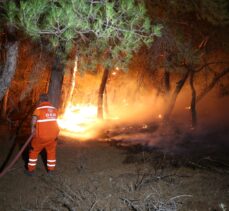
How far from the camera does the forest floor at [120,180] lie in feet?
18.9

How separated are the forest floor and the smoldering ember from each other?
0.02m

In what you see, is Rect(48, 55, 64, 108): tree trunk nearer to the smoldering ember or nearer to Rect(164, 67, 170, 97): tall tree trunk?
the smoldering ember

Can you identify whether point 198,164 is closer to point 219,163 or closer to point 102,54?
point 219,163

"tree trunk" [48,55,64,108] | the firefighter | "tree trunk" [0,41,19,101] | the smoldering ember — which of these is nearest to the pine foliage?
the smoldering ember

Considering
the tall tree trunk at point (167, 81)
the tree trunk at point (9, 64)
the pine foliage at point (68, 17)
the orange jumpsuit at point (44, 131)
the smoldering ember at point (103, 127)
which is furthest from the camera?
the tall tree trunk at point (167, 81)

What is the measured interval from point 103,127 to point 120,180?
31.6 feet

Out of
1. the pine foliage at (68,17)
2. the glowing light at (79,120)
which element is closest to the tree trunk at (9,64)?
the pine foliage at (68,17)

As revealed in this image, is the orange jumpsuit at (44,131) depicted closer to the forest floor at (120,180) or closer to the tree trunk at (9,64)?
the forest floor at (120,180)

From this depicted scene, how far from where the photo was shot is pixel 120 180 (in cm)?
700

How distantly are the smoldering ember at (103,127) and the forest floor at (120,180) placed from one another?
0.02m

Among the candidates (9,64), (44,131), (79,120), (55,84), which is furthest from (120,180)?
(79,120)

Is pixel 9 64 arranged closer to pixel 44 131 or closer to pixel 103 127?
pixel 44 131

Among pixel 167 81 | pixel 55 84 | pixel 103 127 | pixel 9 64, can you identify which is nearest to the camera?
pixel 9 64

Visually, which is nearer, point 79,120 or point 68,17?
point 68,17
